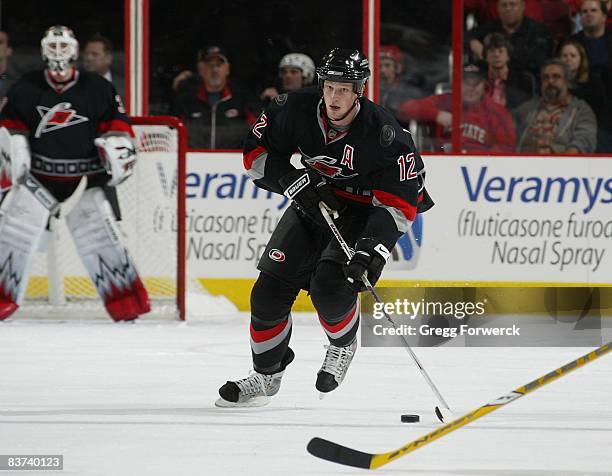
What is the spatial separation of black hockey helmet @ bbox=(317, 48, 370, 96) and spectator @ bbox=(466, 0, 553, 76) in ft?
9.92

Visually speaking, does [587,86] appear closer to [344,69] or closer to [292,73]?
[292,73]

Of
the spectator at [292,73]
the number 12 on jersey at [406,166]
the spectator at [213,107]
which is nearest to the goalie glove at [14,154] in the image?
the spectator at [213,107]

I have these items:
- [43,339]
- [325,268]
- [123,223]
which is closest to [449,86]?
[123,223]

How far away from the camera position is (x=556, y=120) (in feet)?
22.2

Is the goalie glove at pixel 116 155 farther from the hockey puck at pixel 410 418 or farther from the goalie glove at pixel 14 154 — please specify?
the hockey puck at pixel 410 418

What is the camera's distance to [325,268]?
3957mm

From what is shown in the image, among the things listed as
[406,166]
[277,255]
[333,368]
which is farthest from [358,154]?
[333,368]

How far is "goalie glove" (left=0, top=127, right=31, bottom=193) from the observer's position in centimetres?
617

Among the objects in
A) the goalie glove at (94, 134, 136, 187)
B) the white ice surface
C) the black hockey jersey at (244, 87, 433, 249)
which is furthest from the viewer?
the goalie glove at (94, 134, 136, 187)

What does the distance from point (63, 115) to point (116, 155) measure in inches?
12.6

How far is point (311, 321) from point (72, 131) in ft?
4.71

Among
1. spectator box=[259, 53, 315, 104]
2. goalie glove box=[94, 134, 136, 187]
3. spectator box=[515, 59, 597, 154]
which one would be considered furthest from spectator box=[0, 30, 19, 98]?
spectator box=[515, 59, 597, 154]

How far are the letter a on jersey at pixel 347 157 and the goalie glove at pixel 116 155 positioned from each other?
2448mm

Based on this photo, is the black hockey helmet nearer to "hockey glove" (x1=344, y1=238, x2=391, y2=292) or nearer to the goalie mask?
"hockey glove" (x1=344, y1=238, x2=391, y2=292)
